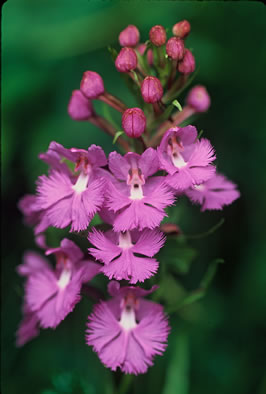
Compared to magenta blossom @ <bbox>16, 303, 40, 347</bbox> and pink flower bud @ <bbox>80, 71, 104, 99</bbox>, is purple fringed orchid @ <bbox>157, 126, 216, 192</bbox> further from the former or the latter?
magenta blossom @ <bbox>16, 303, 40, 347</bbox>

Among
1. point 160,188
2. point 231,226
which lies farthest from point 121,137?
point 231,226

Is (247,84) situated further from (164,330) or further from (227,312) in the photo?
(164,330)

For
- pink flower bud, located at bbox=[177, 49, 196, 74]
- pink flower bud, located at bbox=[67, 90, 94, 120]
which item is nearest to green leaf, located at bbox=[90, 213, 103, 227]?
pink flower bud, located at bbox=[67, 90, 94, 120]

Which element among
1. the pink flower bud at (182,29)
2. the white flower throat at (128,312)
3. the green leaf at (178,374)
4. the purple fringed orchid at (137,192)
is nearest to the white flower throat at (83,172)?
the purple fringed orchid at (137,192)

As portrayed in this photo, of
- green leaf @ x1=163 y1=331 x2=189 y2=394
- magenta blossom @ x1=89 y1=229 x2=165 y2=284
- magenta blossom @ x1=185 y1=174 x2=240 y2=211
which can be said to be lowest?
green leaf @ x1=163 y1=331 x2=189 y2=394

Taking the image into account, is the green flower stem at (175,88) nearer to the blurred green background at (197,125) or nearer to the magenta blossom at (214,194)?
the magenta blossom at (214,194)

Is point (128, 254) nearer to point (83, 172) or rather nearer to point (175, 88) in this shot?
point (83, 172)
